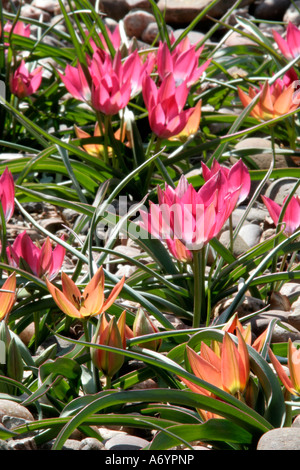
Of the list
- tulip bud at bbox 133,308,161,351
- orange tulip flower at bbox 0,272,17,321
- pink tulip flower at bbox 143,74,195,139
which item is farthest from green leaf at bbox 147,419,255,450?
pink tulip flower at bbox 143,74,195,139

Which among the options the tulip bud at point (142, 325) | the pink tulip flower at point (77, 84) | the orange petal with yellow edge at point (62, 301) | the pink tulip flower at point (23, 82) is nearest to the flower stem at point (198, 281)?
the tulip bud at point (142, 325)

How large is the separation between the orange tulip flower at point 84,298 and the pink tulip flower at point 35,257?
229 mm

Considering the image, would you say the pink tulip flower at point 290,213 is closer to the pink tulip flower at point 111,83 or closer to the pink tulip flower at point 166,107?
the pink tulip flower at point 166,107

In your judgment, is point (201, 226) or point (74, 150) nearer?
point (201, 226)

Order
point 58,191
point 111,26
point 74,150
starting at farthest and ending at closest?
point 111,26 → point 58,191 → point 74,150

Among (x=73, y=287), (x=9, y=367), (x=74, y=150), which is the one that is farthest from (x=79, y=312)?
(x=74, y=150)

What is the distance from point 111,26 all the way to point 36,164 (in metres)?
2.20

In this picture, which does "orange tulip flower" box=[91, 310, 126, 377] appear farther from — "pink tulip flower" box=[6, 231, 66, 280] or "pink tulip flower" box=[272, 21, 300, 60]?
"pink tulip flower" box=[272, 21, 300, 60]

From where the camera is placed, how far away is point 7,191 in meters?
1.31

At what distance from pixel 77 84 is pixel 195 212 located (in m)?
0.86

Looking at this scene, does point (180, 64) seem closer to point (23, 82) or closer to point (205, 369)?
point (23, 82)

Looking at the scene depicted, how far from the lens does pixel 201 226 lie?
113cm
